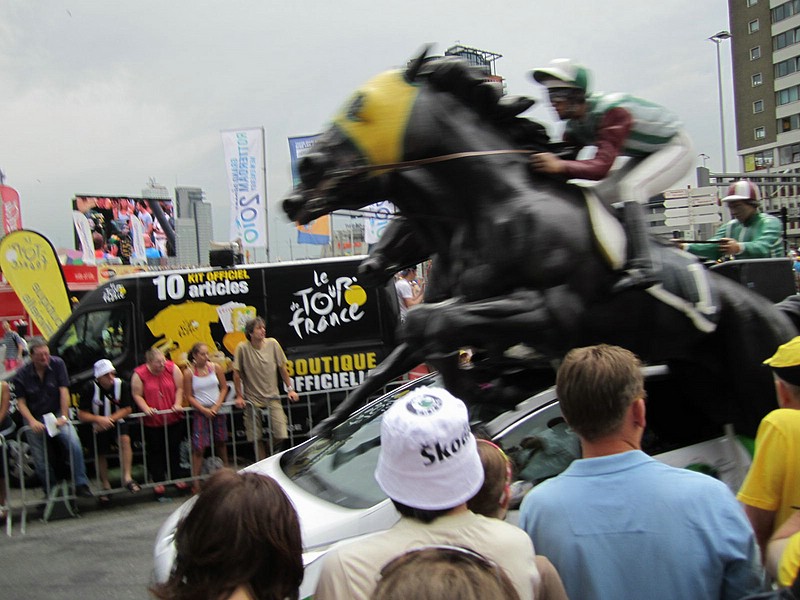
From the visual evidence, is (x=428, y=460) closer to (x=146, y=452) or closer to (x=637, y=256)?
(x=637, y=256)

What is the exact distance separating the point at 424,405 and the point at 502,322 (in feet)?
6.58

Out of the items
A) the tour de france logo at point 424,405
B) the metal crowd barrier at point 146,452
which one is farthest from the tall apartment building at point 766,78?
the tour de france logo at point 424,405

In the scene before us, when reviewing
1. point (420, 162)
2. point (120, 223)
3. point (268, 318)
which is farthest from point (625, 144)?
point (120, 223)

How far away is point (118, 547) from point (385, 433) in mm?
5480

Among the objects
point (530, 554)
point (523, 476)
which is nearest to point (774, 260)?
point (523, 476)

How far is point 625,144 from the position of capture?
4.31 metres

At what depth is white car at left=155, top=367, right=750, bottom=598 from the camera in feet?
11.4

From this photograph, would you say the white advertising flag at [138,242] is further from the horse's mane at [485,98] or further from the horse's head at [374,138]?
the horse's mane at [485,98]

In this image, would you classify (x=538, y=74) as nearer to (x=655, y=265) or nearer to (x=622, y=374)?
(x=655, y=265)

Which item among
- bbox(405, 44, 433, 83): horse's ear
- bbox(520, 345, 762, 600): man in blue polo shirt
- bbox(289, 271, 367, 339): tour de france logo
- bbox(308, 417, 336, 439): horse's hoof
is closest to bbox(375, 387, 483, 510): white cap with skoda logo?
bbox(520, 345, 762, 600): man in blue polo shirt

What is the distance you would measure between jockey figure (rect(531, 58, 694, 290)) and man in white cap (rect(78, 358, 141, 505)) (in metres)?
5.74

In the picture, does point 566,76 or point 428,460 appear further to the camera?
point 566,76

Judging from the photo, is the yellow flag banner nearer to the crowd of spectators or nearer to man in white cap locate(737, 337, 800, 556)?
the crowd of spectators

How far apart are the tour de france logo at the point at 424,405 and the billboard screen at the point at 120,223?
38918 millimetres
